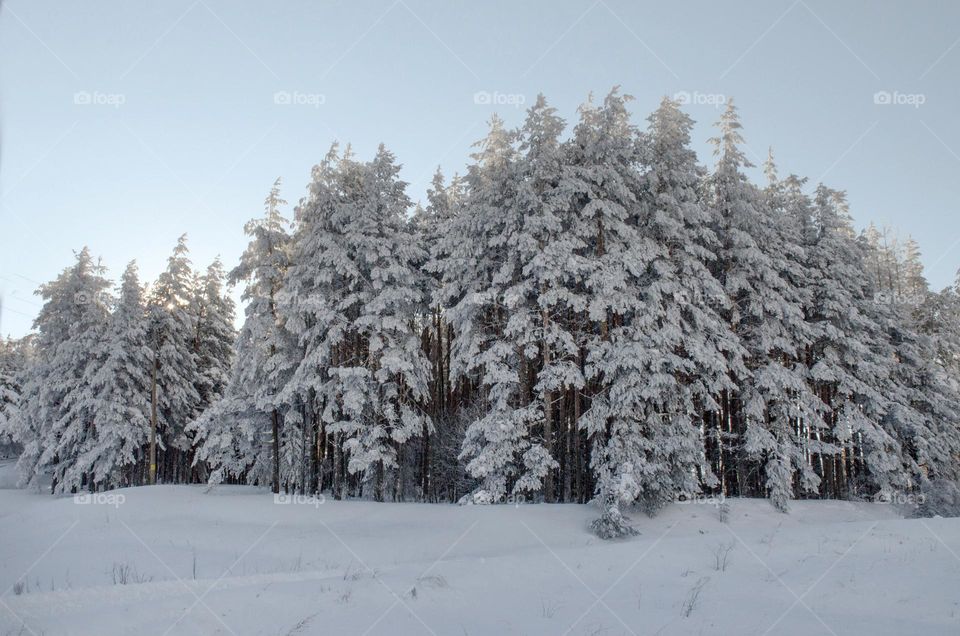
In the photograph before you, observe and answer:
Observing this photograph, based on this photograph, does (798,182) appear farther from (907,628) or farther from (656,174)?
(907,628)

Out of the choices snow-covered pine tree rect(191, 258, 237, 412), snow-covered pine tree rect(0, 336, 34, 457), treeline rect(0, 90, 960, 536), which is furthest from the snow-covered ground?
snow-covered pine tree rect(0, 336, 34, 457)

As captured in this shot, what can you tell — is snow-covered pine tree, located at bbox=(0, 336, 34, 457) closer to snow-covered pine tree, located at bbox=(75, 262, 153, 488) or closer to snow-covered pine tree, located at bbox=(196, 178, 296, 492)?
snow-covered pine tree, located at bbox=(75, 262, 153, 488)

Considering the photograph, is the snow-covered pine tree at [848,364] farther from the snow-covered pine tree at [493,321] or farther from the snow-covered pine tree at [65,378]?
the snow-covered pine tree at [65,378]

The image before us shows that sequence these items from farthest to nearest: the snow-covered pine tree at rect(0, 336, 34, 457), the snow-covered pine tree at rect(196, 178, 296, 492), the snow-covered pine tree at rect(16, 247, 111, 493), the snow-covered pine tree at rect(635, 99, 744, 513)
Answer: the snow-covered pine tree at rect(0, 336, 34, 457) → the snow-covered pine tree at rect(16, 247, 111, 493) → the snow-covered pine tree at rect(196, 178, 296, 492) → the snow-covered pine tree at rect(635, 99, 744, 513)

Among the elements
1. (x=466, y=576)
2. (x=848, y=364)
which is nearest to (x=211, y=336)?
(x=466, y=576)

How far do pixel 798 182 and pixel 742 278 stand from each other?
870 cm

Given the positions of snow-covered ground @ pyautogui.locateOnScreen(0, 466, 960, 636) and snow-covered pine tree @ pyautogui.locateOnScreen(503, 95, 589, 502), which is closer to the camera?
snow-covered ground @ pyautogui.locateOnScreen(0, 466, 960, 636)

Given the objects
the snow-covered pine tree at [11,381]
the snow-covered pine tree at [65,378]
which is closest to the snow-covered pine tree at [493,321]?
the snow-covered pine tree at [65,378]

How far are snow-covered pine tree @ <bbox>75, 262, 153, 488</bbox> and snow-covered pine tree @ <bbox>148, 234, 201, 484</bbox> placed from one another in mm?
678

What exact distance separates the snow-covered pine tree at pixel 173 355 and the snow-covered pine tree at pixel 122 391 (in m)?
0.68

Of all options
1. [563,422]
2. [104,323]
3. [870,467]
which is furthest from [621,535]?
[104,323]

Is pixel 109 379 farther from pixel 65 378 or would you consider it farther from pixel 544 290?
pixel 544 290

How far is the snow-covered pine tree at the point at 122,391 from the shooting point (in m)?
31.1

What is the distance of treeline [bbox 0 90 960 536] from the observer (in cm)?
1978
